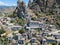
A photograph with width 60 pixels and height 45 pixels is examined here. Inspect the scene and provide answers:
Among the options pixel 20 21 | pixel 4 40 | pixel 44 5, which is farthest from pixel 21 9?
pixel 4 40

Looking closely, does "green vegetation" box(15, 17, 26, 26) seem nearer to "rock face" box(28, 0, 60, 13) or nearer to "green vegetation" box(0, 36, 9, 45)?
"rock face" box(28, 0, 60, 13)

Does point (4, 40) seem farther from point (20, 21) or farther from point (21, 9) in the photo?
point (21, 9)

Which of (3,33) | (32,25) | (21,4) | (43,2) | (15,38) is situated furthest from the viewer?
(43,2)

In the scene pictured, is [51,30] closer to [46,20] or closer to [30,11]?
[46,20]

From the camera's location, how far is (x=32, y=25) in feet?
140

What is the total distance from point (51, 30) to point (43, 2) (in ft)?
45.0

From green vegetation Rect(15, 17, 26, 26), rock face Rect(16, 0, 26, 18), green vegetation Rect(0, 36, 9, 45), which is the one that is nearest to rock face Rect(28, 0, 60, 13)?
rock face Rect(16, 0, 26, 18)

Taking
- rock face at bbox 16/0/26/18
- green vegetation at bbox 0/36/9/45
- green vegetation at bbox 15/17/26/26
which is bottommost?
green vegetation at bbox 0/36/9/45

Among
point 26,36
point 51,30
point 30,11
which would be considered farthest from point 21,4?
point 26,36

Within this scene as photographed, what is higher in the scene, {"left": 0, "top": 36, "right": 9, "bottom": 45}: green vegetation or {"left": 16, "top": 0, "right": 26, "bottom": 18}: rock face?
{"left": 16, "top": 0, "right": 26, "bottom": 18}: rock face

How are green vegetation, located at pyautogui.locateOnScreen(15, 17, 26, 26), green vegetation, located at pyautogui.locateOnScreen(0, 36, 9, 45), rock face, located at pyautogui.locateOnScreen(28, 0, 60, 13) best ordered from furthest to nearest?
rock face, located at pyautogui.locateOnScreen(28, 0, 60, 13)
green vegetation, located at pyautogui.locateOnScreen(15, 17, 26, 26)
green vegetation, located at pyautogui.locateOnScreen(0, 36, 9, 45)

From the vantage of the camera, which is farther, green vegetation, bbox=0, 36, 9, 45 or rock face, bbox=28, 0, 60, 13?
rock face, bbox=28, 0, 60, 13

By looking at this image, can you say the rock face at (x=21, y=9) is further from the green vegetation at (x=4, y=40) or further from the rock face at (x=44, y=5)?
the green vegetation at (x=4, y=40)

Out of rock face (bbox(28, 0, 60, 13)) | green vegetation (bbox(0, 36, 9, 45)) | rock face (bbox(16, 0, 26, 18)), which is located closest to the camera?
green vegetation (bbox(0, 36, 9, 45))
